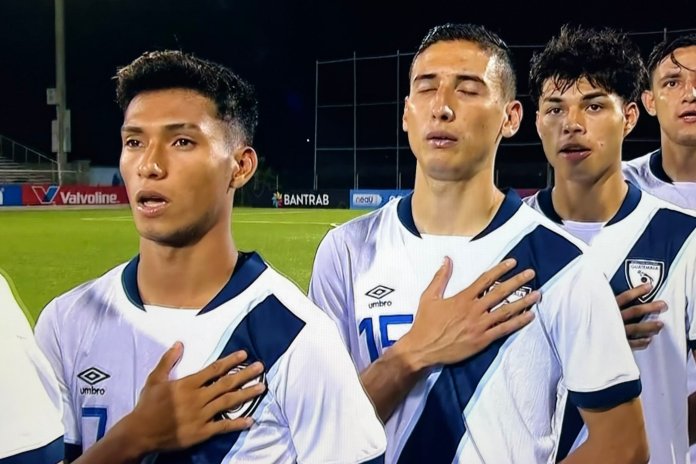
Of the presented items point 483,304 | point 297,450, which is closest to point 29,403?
point 297,450

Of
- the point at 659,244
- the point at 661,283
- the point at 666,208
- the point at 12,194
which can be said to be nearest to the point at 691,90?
the point at 666,208

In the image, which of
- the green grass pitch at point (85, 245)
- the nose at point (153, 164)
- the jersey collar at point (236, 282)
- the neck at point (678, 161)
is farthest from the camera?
the green grass pitch at point (85, 245)

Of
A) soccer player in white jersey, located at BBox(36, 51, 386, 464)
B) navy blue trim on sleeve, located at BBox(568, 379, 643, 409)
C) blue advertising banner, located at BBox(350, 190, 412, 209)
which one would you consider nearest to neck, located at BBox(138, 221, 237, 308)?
soccer player in white jersey, located at BBox(36, 51, 386, 464)

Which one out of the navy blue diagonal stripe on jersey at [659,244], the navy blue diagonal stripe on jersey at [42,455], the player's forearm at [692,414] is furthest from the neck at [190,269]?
the player's forearm at [692,414]

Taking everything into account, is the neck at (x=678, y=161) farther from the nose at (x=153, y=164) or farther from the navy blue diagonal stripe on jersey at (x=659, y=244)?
the nose at (x=153, y=164)

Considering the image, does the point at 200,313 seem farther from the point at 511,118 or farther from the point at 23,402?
the point at 511,118

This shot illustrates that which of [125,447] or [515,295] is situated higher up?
[515,295]

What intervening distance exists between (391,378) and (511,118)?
2.06 feet

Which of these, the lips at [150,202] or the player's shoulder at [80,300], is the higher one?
the lips at [150,202]

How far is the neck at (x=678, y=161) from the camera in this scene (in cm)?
221

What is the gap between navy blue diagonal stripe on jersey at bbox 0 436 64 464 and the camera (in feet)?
3.88

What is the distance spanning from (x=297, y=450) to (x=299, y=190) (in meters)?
15.0

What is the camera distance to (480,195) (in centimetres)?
168

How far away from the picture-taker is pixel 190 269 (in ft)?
4.80
